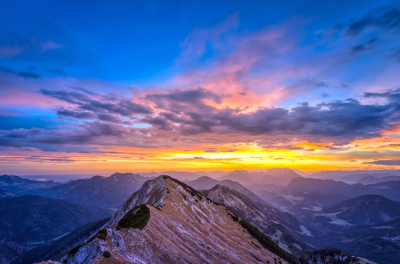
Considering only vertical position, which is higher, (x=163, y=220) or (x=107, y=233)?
(x=107, y=233)

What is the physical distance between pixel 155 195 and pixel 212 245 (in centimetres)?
6514

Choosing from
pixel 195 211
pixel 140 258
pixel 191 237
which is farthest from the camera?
pixel 195 211

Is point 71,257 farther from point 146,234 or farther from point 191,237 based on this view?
point 191,237

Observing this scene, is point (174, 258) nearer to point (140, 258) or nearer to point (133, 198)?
point (140, 258)

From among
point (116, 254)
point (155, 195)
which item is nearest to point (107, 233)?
point (116, 254)

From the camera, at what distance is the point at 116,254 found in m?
50.7

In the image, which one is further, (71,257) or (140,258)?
(140,258)

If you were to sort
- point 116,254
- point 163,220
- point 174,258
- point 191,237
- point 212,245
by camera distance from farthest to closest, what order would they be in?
point 212,245 → point 191,237 → point 163,220 → point 174,258 → point 116,254

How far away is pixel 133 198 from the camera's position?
183750mm

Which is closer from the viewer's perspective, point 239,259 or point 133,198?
point 239,259

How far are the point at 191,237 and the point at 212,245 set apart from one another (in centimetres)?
1770

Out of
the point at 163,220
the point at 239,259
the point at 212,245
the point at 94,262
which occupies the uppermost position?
the point at 94,262

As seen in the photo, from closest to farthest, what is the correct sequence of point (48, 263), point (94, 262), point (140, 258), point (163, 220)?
1. point (48, 263)
2. point (94, 262)
3. point (140, 258)
4. point (163, 220)

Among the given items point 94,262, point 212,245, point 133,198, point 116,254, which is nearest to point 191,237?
point 212,245
